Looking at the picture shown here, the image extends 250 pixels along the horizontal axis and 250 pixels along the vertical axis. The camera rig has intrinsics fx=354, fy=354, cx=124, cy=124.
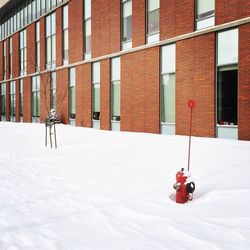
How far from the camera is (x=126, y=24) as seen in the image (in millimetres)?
21641

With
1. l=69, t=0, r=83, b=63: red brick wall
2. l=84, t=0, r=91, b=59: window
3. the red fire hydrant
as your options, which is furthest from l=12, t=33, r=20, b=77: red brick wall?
the red fire hydrant

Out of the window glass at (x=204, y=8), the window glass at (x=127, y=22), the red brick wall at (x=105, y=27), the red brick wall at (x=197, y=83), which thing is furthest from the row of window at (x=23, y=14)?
the red brick wall at (x=197, y=83)

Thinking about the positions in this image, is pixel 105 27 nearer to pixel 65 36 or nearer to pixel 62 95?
pixel 65 36

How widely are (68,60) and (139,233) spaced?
24.6 metres

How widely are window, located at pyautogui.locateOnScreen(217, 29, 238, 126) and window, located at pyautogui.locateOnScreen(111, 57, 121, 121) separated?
784cm

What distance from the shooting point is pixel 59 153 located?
12.9 m

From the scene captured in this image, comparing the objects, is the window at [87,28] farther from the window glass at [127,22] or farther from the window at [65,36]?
the window glass at [127,22]

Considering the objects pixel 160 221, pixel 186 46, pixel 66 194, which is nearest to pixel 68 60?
pixel 186 46

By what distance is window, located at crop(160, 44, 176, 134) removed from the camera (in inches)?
718

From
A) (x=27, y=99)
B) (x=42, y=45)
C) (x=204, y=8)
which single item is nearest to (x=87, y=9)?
(x=42, y=45)

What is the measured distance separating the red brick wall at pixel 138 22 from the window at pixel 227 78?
17.8 feet

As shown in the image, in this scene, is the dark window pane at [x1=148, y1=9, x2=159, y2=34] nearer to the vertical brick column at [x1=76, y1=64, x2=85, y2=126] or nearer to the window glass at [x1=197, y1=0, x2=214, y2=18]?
the window glass at [x1=197, y1=0, x2=214, y2=18]

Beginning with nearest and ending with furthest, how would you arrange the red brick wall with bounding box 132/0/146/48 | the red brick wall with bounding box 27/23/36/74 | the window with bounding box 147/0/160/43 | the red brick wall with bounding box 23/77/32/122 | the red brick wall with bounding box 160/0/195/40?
the red brick wall with bounding box 160/0/195/40 < the window with bounding box 147/0/160/43 < the red brick wall with bounding box 132/0/146/48 < the red brick wall with bounding box 27/23/36/74 < the red brick wall with bounding box 23/77/32/122

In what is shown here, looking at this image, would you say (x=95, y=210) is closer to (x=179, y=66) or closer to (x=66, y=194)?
(x=66, y=194)
